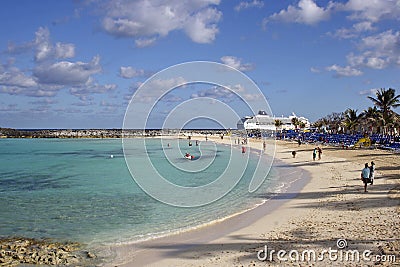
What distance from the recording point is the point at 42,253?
10.1m

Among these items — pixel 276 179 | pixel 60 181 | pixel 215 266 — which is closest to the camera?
pixel 215 266

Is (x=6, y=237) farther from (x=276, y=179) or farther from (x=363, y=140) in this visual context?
(x=363, y=140)

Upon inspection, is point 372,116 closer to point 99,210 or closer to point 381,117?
point 381,117

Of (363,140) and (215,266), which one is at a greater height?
(363,140)

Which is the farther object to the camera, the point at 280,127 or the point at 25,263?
the point at 280,127

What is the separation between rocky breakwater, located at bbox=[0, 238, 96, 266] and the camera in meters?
9.41

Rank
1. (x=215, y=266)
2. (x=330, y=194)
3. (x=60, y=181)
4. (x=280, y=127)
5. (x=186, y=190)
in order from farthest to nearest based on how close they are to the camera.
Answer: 1. (x=280, y=127)
2. (x=60, y=181)
3. (x=186, y=190)
4. (x=330, y=194)
5. (x=215, y=266)

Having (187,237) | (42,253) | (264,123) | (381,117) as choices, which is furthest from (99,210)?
(264,123)

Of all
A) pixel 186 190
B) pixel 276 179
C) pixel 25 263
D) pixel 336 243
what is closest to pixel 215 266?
pixel 336 243

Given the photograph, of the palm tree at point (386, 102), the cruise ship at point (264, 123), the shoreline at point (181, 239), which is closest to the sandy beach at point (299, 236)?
the shoreline at point (181, 239)

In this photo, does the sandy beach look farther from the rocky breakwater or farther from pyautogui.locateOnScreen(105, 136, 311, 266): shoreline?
the rocky breakwater

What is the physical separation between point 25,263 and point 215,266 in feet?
15.5

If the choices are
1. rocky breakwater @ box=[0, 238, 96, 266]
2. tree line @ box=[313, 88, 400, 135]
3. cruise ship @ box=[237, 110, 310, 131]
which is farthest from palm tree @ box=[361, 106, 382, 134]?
rocky breakwater @ box=[0, 238, 96, 266]

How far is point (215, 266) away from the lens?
8.40 m
